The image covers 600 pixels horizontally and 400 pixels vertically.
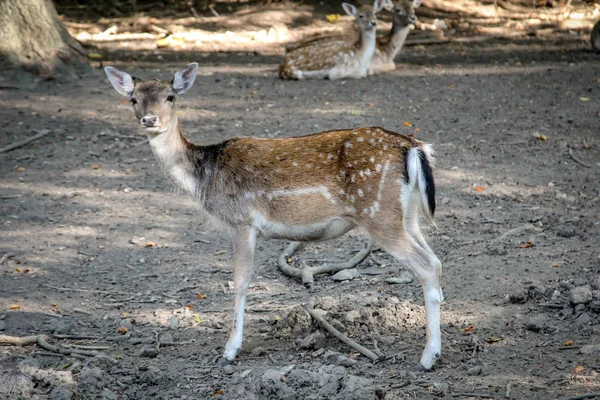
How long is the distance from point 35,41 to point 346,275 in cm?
604

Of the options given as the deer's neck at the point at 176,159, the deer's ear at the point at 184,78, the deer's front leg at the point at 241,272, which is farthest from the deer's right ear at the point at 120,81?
the deer's front leg at the point at 241,272

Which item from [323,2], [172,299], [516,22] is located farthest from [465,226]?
[323,2]

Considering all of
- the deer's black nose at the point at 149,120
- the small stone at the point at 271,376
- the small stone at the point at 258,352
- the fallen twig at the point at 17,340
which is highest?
the deer's black nose at the point at 149,120

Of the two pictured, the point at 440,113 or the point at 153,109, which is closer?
the point at 153,109

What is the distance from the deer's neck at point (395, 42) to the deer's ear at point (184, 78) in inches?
267

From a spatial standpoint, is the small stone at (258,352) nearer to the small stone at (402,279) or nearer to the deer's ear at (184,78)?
the small stone at (402,279)

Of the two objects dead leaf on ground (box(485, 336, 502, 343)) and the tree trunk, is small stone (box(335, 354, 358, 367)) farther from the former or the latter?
the tree trunk

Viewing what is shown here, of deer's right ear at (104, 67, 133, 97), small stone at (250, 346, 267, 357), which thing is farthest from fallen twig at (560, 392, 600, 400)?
deer's right ear at (104, 67, 133, 97)

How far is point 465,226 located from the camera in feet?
23.1

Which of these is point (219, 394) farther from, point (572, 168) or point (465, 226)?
point (572, 168)

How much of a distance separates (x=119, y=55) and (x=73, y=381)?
894 cm

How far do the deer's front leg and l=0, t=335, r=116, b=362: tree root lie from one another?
87 centimetres

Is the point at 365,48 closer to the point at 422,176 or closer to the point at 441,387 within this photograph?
the point at 422,176

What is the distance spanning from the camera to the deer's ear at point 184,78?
5785 mm
